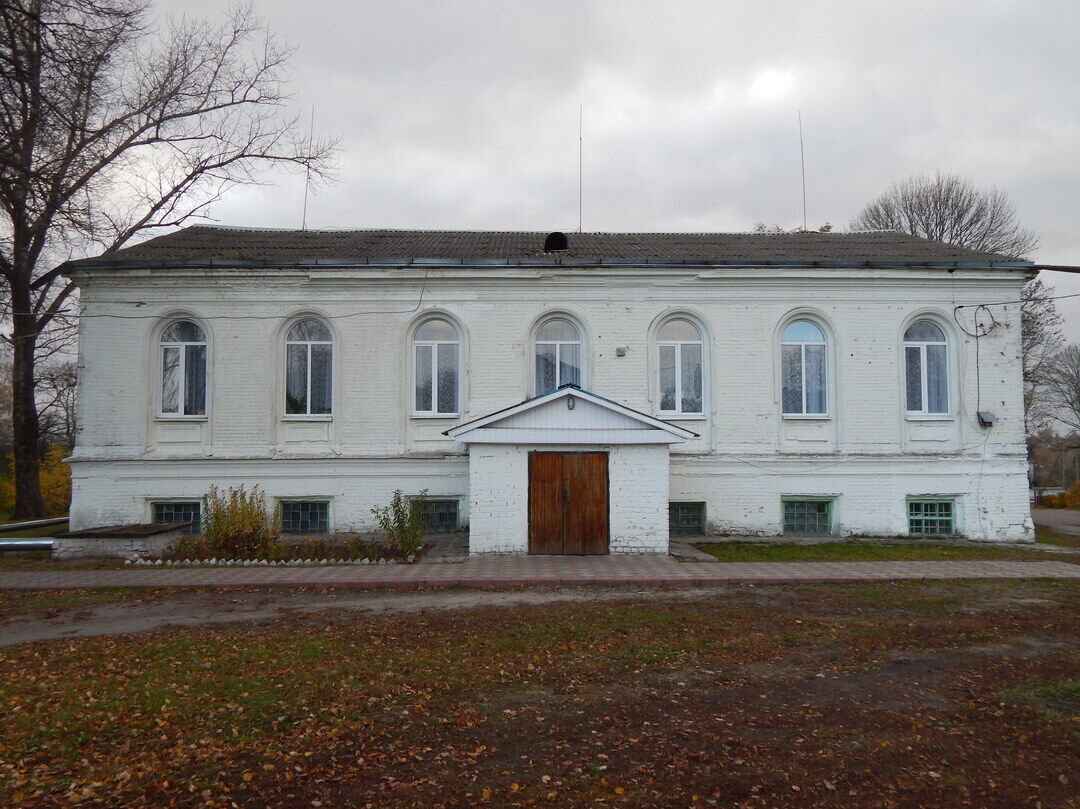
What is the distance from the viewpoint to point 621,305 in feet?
55.7

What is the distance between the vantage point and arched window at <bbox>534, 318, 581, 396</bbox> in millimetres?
17031

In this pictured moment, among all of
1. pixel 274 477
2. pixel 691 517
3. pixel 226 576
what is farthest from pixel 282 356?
pixel 691 517

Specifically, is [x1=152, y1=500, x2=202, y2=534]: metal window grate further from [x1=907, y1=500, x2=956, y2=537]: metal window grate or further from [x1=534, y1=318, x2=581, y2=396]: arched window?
[x1=907, y1=500, x2=956, y2=537]: metal window grate

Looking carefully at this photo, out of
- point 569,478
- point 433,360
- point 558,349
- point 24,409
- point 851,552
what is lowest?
point 851,552

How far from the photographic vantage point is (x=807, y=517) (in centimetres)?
1672

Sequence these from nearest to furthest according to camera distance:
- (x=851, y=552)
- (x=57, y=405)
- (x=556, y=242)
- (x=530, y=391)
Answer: (x=851, y=552)
(x=530, y=391)
(x=556, y=242)
(x=57, y=405)

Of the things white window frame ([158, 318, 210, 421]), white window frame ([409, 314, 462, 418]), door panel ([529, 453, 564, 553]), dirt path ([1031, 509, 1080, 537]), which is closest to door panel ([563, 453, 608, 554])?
door panel ([529, 453, 564, 553])

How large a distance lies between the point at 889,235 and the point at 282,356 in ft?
54.7

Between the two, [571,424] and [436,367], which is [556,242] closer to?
[436,367]

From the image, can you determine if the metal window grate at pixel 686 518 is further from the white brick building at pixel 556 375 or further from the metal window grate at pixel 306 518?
the metal window grate at pixel 306 518

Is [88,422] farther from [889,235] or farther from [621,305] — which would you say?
[889,235]

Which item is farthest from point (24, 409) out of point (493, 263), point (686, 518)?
point (686, 518)

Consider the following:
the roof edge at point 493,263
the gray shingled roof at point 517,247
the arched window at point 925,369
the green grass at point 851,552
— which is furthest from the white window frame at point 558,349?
the arched window at point 925,369

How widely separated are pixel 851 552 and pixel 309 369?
493 inches
